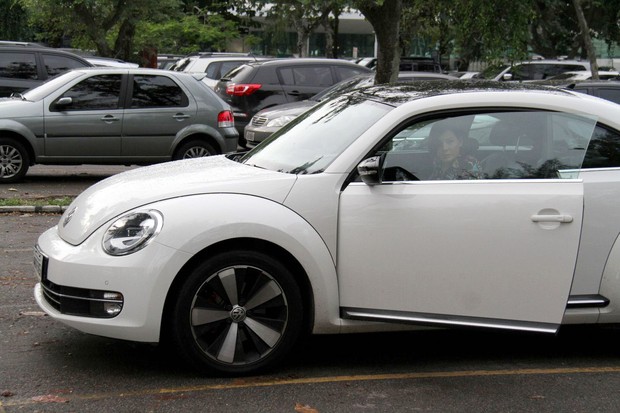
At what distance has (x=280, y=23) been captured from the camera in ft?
122

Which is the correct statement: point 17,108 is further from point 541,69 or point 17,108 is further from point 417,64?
point 417,64

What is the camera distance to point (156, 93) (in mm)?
13453

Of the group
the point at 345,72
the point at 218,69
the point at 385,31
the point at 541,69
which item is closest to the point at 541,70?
the point at 541,69

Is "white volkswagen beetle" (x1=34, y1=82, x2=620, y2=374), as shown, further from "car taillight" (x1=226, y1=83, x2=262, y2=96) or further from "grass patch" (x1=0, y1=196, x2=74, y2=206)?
"car taillight" (x1=226, y1=83, x2=262, y2=96)

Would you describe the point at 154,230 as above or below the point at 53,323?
above

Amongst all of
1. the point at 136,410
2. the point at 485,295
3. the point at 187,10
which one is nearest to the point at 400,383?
the point at 485,295

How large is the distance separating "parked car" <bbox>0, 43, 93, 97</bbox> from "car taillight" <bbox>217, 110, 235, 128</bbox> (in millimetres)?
3618

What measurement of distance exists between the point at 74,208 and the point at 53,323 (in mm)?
992

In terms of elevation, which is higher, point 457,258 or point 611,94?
point 611,94

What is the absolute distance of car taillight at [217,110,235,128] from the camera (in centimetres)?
1383

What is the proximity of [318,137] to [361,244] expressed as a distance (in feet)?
3.14

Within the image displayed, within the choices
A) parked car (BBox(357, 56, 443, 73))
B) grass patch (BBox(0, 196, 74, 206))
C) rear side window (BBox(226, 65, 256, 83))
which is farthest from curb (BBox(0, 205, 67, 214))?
parked car (BBox(357, 56, 443, 73))

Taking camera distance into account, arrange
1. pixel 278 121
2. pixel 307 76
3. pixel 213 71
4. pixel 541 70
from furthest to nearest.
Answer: pixel 541 70 < pixel 213 71 < pixel 307 76 < pixel 278 121

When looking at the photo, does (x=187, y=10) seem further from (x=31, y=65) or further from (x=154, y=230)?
(x=154, y=230)
